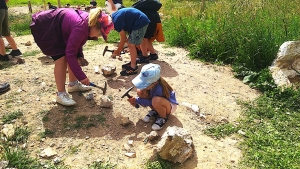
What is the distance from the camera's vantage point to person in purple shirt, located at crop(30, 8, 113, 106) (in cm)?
385

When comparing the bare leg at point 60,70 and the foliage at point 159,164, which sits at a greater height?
the bare leg at point 60,70

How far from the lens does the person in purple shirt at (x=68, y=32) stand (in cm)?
385

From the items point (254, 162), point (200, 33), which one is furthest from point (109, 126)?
point (200, 33)

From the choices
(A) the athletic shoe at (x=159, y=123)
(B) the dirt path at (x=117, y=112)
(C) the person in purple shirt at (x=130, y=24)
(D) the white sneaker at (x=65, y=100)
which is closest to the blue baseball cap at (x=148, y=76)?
(A) the athletic shoe at (x=159, y=123)

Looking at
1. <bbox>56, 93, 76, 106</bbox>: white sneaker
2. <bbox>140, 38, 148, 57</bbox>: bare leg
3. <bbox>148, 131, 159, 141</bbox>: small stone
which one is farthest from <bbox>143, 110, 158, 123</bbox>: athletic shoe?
<bbox>140, 38, 148, 57</bbox>: bare leg

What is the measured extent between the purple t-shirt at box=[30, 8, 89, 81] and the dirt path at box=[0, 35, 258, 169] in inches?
30.0

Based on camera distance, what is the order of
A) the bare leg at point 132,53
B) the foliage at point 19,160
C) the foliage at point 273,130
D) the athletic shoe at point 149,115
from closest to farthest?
the foliage at point 19,160, the foliage at point 273,130, the athletic shoe at point 149,115, the bare leg at point 132,53

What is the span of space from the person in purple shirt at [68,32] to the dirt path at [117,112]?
628mm

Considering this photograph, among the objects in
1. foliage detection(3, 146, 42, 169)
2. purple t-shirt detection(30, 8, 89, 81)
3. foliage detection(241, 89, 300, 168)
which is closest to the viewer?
foliage detection(3, 146, 42, 169)

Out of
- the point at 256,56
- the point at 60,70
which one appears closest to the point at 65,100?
the point at 60,70

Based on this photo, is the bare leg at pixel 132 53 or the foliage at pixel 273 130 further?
the bare leg at pixel 132 53

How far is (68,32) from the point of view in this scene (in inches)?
157

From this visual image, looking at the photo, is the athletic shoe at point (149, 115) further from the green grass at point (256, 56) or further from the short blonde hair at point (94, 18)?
the short blonde hair at point (94, 18)

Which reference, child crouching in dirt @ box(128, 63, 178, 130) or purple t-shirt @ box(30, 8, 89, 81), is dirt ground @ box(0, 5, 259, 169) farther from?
purple t-shirt @ box(30, 8, 89, 81)
